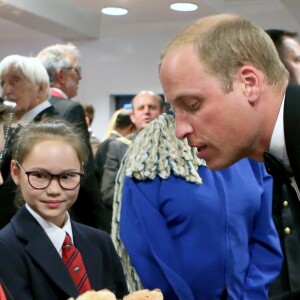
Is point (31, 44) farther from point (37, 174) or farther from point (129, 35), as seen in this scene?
point (37, 174)

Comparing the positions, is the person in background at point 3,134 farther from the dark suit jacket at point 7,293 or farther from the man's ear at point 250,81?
the man's ear at point 250,81

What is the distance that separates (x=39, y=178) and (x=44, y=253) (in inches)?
9.3

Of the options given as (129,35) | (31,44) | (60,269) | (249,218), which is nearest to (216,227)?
(249,218)

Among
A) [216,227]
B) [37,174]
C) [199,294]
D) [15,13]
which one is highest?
[15,13]

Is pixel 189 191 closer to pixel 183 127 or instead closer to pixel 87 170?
pixel 183 127

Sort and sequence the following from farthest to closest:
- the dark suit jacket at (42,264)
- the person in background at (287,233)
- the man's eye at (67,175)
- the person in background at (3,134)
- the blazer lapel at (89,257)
A: the person in background at (287,233) < the man's eye at (67,175) < the blazer lapel at (89,257) < the dark suit jacket at (42,264) < the person in background at (3,134)

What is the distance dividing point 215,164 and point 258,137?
3.7 inches

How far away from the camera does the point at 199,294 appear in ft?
6.06

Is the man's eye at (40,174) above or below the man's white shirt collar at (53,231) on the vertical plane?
above

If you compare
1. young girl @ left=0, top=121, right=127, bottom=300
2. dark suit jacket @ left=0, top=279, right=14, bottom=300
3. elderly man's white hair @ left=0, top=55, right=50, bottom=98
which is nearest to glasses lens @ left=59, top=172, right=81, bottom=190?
young girl @ left=0, top=121, right=127, bottom=300

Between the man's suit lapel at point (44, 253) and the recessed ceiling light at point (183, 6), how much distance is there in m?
4.75

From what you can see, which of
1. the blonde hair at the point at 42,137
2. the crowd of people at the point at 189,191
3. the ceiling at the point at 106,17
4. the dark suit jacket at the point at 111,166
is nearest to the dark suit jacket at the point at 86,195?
the crowd of people at the point at 189,191

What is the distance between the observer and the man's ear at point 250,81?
1183 mm

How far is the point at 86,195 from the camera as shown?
2.60 m
